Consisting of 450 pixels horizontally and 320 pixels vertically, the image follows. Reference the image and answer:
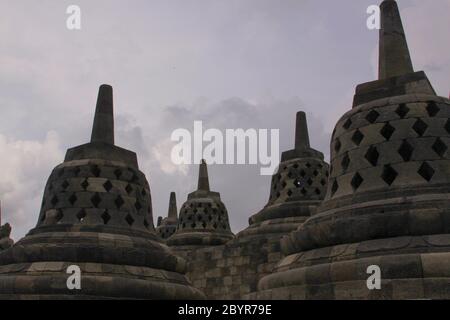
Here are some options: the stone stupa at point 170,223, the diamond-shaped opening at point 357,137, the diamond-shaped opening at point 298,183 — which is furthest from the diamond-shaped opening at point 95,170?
the stone stupa at point 170,223

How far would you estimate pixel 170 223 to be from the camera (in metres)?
29.0

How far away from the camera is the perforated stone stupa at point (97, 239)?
8.25 m

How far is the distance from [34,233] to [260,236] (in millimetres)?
7602

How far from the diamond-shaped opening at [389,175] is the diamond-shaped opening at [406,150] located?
24 cm

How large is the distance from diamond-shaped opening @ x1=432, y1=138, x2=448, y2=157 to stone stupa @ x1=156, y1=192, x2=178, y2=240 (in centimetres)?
2212

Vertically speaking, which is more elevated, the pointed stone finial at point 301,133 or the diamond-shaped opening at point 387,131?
the pointed stone finial at point 301,133

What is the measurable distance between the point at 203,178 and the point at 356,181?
48.7 feet

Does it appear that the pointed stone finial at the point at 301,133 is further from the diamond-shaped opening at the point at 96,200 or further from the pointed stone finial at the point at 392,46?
the diamond-shaped opening at the point at 96,200

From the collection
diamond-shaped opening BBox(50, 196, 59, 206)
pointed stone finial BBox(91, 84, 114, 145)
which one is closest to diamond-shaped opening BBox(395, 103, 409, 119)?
pointed stone finial BBox(91, 84, 114, 145)

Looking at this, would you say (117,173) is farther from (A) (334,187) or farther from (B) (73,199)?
(A) (334,187)

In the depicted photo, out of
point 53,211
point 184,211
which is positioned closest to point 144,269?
point 53,211

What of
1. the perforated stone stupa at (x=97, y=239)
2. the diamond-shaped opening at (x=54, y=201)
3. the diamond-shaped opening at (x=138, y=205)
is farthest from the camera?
the diamond-shaped opening at (x=138, y=205)
